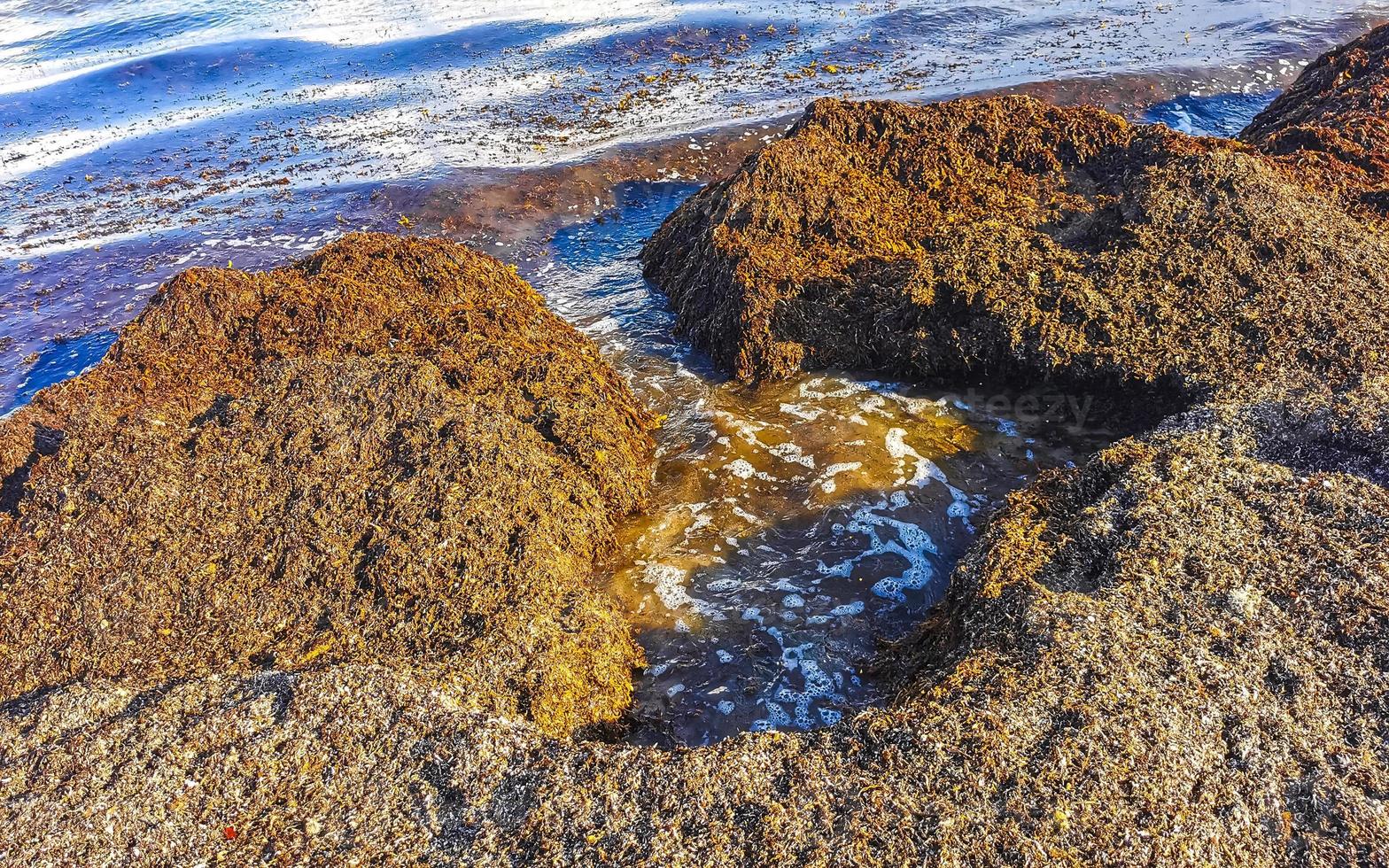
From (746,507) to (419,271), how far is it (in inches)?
176

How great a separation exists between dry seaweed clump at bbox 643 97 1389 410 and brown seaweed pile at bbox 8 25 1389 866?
0.05m

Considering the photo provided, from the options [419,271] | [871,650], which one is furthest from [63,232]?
[871,650]

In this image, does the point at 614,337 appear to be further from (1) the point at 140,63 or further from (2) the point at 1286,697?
(1) the point at 140,63

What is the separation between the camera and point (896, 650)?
4.79 meters

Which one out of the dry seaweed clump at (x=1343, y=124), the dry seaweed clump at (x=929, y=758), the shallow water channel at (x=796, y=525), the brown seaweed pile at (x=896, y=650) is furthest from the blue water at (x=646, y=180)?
the dry seaweed clump at (x=1343, y=124)

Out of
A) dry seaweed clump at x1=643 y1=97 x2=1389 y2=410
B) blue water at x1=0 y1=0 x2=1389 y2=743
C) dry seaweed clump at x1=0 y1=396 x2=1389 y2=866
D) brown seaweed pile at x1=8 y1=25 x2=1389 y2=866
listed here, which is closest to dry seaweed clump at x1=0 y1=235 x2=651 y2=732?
brown seaweed pile at x1=8 y1=25 x2=1389 y2=866

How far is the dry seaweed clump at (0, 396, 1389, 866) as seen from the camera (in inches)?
124

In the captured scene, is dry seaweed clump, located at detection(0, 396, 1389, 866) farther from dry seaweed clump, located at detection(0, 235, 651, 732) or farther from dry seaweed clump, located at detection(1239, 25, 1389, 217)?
dry seaweed clump, located at detection(1239, 25, 1389, 217)

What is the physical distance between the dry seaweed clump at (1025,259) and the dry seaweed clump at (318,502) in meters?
2.42

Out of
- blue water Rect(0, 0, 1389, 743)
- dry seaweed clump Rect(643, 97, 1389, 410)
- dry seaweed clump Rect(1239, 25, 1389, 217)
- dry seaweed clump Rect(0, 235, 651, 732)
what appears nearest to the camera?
dry seaweed clump Rect(0, 235, 651, 732)

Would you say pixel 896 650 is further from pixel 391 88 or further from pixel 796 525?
pixel 391 88

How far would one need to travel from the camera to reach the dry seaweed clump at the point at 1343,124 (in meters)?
7.82

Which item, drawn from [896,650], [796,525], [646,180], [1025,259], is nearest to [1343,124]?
[1025,259]

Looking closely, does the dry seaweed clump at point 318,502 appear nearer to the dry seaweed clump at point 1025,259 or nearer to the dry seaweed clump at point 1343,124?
the dry seaweed clump at point 1025,259
